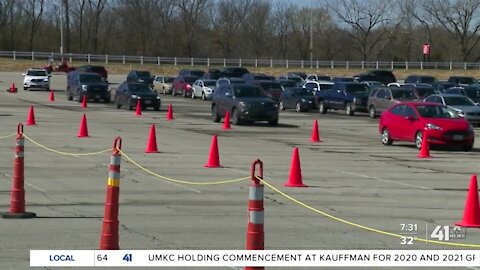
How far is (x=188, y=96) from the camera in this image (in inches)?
2510

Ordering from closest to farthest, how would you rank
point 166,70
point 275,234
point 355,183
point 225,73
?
point 275,234
point 355,183
point 225,73
point 166,70

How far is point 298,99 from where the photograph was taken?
163ft

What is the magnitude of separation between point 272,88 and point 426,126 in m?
28.5

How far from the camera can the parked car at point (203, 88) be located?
5997cm

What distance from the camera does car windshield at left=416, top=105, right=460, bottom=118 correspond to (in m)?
27.4

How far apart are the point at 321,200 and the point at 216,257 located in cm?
672

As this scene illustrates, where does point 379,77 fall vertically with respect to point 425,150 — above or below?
above

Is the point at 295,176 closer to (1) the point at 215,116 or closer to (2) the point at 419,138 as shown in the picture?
(2) the point at 419,138

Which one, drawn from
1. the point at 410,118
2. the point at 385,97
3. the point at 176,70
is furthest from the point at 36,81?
the point at 410,118

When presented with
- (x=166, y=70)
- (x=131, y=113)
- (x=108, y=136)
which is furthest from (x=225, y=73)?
(x=108, y=136)

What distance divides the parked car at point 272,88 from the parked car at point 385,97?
395 inches

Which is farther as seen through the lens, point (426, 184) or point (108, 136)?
point (108, 136)

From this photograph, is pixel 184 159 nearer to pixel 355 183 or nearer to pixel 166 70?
pixel 355 183

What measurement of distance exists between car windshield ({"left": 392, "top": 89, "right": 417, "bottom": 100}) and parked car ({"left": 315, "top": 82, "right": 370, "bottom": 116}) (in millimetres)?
3451
